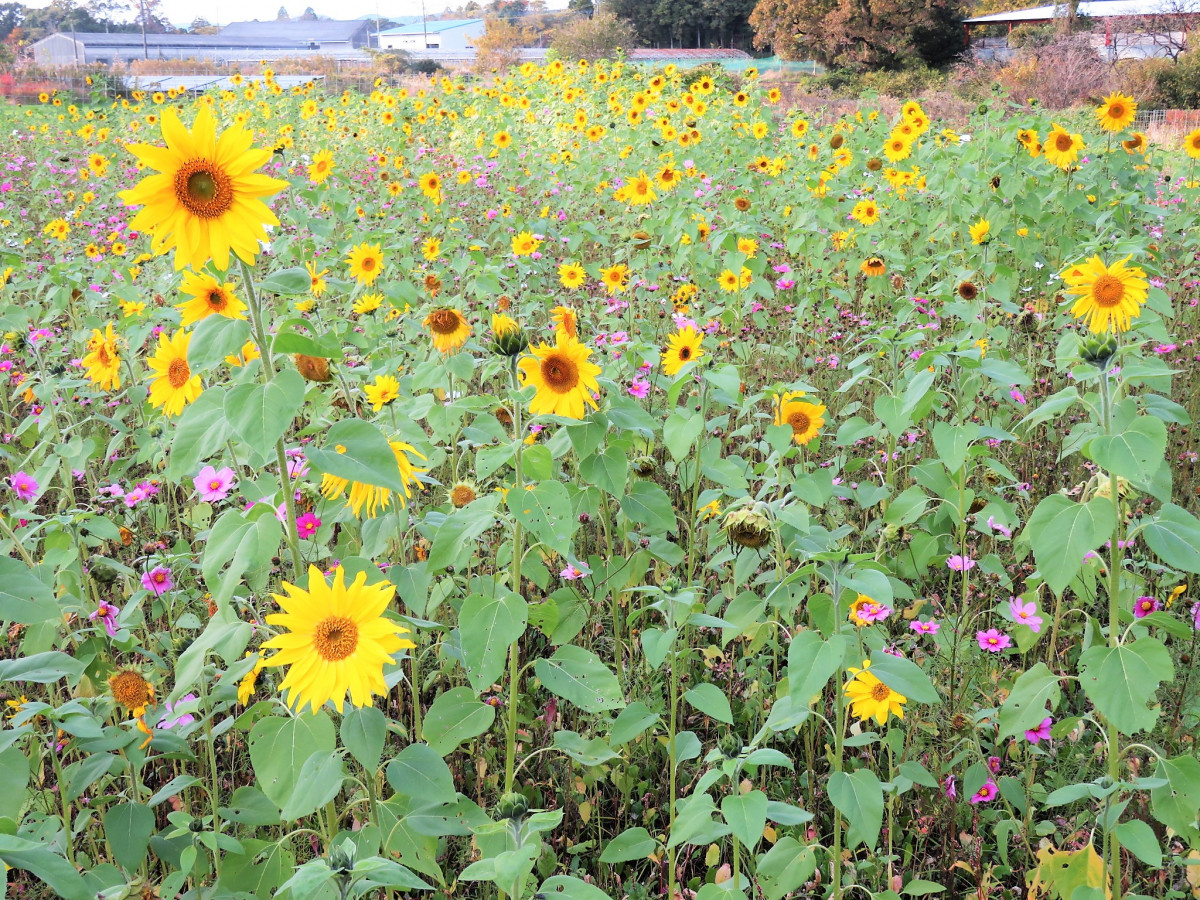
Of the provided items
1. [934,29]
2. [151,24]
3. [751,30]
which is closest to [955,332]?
[934,29]

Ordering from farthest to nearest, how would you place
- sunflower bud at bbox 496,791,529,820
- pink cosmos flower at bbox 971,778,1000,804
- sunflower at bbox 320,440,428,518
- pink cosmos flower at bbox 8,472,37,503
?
1. pink cosmos flower at bbox 8,472,37,503
2. pink cosmos flower at bbox 971,778,1000,804
3. sunflower at bbox 320,440,428,518
4. sunflower bud at bbox 496,791,529,820

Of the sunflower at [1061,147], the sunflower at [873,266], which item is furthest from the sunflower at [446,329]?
the sunflower at [1061,147]

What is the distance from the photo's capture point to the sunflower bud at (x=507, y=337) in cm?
159

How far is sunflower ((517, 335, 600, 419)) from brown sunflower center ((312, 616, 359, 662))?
62 centimetres

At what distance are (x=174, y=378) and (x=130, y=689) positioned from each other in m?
0.80

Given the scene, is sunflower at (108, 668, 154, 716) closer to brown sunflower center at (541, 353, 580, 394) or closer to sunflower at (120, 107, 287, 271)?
sunflower at (120, 107, 287, 271)

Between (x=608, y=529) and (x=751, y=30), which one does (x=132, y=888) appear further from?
(x=751, y=30)

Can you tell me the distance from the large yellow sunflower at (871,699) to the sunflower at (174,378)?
5.37 feet

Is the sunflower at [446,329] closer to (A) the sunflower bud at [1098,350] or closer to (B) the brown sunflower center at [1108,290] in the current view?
(A) the sunflower bud at [1098,350]

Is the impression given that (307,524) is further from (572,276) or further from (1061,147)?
(1061,147)

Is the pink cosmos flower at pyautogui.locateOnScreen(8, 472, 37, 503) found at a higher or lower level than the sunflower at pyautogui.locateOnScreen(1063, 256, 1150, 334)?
lower

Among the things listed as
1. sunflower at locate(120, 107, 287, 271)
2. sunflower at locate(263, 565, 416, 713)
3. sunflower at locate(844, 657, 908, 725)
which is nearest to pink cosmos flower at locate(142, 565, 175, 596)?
sunflower at locate(263, 565, 416, 713)

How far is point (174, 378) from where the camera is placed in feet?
7.16

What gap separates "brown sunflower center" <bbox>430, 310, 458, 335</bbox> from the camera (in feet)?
7.56
